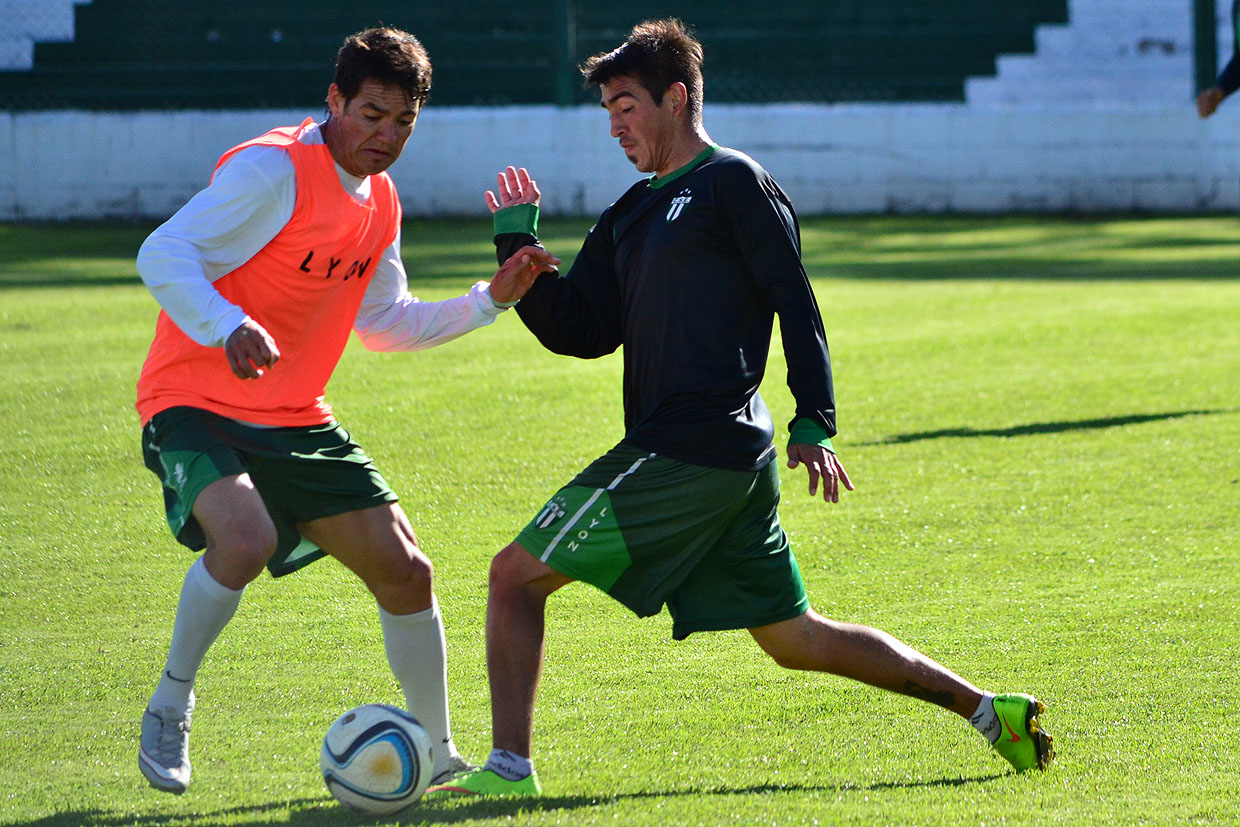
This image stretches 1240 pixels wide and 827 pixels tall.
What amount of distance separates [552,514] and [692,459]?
350 millimetres

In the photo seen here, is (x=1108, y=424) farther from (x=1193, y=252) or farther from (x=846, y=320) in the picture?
(x=1193, y=252)

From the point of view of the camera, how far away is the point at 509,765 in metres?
3.59

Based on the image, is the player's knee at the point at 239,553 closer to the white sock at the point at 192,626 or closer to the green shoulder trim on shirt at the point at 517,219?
the white sock at the point at 192,626

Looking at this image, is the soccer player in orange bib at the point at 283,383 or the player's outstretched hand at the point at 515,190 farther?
the player's outstretched hand at the point at 515,190

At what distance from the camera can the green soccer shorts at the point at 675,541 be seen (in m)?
3.65

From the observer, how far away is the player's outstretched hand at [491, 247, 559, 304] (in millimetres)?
4059

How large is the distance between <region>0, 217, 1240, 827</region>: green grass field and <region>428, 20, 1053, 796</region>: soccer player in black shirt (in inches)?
10.6

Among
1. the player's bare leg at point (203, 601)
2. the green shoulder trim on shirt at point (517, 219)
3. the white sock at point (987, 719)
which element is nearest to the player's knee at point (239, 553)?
the player's bare leg at point (203, 601)

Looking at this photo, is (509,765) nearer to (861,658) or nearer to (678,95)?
(861,658)

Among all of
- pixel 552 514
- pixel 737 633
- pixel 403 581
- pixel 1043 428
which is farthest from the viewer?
pixel 1043 428

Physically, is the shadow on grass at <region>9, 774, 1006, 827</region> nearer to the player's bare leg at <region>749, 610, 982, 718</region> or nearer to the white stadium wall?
the player's bare leg at <region>749, 610, 982, 718</region>

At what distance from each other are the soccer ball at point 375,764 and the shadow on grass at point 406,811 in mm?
42

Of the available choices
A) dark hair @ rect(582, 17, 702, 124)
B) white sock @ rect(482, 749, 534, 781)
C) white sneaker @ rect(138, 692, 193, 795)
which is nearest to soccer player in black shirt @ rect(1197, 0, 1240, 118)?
dark hair @ rect(582, 17, 702, 124)

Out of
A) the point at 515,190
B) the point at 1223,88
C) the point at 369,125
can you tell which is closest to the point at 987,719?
the point at 515,190
